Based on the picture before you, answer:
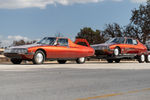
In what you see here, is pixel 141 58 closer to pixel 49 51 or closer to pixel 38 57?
pixel 49 51

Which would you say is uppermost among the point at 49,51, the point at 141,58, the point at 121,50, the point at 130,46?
the point at 130,46

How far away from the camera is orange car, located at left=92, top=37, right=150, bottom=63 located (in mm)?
20203

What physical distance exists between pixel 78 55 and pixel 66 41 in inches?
48.4

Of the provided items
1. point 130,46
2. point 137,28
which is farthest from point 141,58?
point 137,28

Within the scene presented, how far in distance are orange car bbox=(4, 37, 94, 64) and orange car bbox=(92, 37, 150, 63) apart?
1.24m

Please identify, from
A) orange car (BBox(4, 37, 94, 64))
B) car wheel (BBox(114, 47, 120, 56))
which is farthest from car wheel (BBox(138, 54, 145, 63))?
orange car (BBox(4, 37, 94, 64))

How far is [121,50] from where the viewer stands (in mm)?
20719

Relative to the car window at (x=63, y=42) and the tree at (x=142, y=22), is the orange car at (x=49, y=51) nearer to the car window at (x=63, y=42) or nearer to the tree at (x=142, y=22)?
the car window at (x=63, y=42)

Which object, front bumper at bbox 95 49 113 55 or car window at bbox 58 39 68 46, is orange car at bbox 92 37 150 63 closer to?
front bumper at bbox 95 49 113 55

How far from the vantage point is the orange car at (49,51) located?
15.8 metres

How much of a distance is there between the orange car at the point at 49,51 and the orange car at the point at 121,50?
4.07 feet

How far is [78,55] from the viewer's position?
726 inches

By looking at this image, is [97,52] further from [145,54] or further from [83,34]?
[83,34]

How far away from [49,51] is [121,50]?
243 inches
